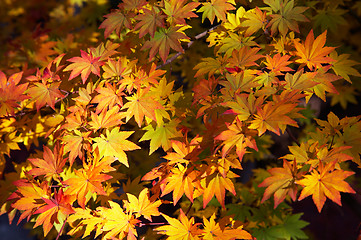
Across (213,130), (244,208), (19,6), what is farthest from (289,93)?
(19,6)

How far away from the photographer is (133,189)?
1546mm

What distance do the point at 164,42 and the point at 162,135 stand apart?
422 mm

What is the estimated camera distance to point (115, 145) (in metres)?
1.26

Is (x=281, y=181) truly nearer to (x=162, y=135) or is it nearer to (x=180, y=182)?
(x=180, y=182)

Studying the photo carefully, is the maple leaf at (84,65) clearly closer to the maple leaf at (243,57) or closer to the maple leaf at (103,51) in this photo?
the maple leaf at (103,51)

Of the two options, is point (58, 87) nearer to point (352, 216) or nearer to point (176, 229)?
point (176, 229)

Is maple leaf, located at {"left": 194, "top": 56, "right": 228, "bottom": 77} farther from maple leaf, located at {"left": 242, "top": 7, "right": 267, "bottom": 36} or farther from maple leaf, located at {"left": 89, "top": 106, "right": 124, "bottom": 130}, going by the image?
maple leaf, located at {"left": 89, "top": 106, "right": 124, "bottom": 130}

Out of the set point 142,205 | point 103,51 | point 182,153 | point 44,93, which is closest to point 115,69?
point 103,51

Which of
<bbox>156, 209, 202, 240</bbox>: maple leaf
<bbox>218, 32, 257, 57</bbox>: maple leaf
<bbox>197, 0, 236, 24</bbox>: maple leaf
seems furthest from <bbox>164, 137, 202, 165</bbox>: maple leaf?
<bbox>197, 0, 236, 24</bbox>: maple leaf

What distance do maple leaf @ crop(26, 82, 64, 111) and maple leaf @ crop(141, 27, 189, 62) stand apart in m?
0.47

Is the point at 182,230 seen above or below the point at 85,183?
below

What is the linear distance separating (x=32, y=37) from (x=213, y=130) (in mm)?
2010

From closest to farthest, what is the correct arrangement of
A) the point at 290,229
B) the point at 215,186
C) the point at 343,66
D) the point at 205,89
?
the point at 215,186
the point at 205,89
the point at 343,66
the point at 290,229

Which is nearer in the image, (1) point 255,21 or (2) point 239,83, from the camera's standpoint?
(2) point 239,83
